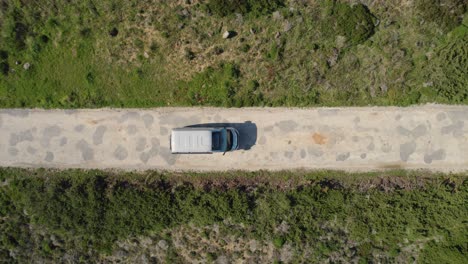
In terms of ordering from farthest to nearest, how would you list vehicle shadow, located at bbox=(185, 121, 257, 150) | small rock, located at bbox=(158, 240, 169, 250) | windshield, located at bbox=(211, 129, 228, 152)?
vehicle shadow, located at bbox=(185, 121, 257, 150) < small rock, located at bbox=(158, 240, 169, 250) < windshield, located at bbox=(211, 129, 228, 152)

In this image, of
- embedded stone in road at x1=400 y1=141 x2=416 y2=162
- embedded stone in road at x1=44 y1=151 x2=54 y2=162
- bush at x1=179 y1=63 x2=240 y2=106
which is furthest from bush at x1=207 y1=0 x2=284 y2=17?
embedded stone in road at x1=44 y1=151 x2=54 y2=162

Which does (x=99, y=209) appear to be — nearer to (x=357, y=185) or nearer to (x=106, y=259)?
(x=106, y=259)

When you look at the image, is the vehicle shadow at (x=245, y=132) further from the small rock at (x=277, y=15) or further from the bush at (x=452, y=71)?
the bush at (x=452, y=71)

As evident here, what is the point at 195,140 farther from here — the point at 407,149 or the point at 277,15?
the point at 407,149

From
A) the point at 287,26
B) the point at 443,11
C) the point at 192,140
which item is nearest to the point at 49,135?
the point at 192,140

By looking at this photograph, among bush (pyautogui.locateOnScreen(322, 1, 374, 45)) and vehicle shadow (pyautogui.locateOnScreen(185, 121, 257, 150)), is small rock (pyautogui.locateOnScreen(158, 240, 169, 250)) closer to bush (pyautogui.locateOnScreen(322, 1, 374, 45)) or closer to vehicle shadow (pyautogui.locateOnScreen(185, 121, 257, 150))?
vehicle shadow (pyautogui.locateOnScreen(185, 121, 257, 150))

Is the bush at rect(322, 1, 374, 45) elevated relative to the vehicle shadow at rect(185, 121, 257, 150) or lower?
elevated
